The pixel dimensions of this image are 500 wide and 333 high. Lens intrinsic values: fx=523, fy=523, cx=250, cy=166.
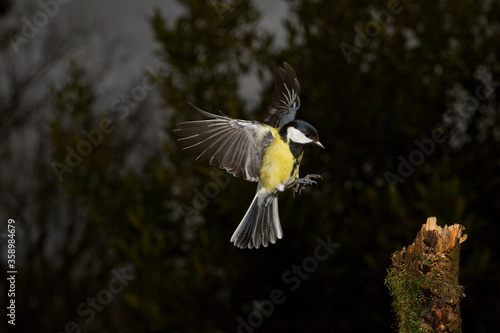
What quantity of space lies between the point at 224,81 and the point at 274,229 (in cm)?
353

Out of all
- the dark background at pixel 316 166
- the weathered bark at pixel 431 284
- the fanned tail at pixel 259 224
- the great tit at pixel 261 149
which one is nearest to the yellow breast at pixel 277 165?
the great tit at pixel 261 149

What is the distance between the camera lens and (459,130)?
5.55 meters

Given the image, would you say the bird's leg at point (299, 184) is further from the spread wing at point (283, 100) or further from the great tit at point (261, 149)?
the spread wing at point (283, 100)

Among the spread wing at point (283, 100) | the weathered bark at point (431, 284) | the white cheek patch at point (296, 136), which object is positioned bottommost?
the weathered bark at point (431, 284)

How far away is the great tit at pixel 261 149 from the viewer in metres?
1.93

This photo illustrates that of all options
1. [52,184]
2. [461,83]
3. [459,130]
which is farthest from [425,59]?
[52,184]

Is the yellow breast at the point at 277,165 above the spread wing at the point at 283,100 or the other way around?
the other way around

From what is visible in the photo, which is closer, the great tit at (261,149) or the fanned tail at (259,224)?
the great tit at (261,149)

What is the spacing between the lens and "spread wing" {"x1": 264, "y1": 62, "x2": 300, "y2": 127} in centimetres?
205

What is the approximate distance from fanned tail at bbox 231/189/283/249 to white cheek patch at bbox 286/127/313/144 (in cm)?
39

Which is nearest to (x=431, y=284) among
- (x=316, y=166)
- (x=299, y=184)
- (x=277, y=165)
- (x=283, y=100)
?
(x=299, y=184)

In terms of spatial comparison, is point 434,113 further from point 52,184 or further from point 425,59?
point 52,184

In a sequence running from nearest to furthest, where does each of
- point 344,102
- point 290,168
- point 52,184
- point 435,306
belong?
point 290,168 < point 435,306 < point 344,102 < point 52,184

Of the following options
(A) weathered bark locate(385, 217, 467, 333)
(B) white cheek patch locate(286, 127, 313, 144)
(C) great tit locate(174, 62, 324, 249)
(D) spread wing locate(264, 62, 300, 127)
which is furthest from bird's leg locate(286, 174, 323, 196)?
(A) weathered bark locate(385, 217, 467, 333)
